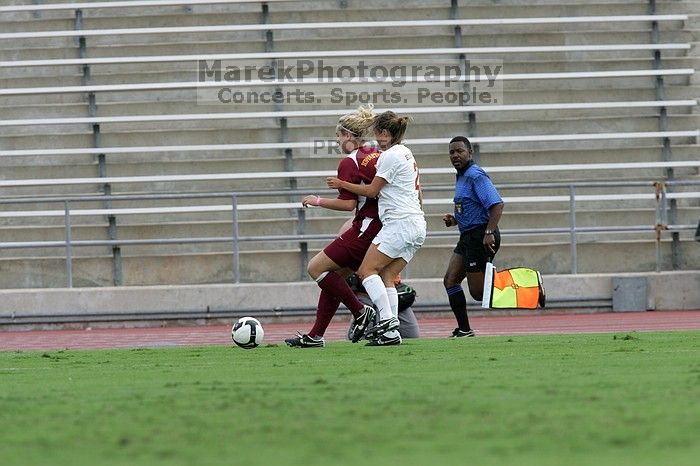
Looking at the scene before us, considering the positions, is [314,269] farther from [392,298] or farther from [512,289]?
[512,289]

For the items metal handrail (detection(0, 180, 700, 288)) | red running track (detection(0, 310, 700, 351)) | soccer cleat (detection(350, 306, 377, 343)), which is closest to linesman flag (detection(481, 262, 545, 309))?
red running track (detection(0, 310, 700, 351))

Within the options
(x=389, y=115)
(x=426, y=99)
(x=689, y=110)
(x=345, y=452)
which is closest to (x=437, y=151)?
(x=426, y=99)

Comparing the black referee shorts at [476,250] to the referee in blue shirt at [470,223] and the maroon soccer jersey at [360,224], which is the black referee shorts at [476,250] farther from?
the maroon soccer jersey at [360,224]

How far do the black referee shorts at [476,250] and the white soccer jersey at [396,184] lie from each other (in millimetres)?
1811

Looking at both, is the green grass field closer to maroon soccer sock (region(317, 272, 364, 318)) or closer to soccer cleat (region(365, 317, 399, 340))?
soccer cleat (region(365, 317, 399, 340))

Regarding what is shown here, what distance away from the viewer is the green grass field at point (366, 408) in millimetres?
5027

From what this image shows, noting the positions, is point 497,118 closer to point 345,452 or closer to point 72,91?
point 72,91

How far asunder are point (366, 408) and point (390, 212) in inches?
154

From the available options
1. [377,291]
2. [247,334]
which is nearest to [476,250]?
[377,291]

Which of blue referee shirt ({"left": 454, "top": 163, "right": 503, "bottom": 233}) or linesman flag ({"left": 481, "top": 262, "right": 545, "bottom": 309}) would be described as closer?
blue referee shirt ({"left": 454, "top": 163, "right": 503, "bottom": 233})

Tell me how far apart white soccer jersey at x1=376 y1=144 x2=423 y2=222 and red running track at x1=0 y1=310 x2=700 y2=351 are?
2991mm

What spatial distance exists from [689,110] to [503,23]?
2.99 meters

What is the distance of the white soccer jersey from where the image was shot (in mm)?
10016

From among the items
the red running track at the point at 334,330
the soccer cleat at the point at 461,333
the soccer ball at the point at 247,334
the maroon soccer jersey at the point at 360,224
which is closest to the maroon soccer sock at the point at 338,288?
the maroon soccer jersey at the point at 360,224
